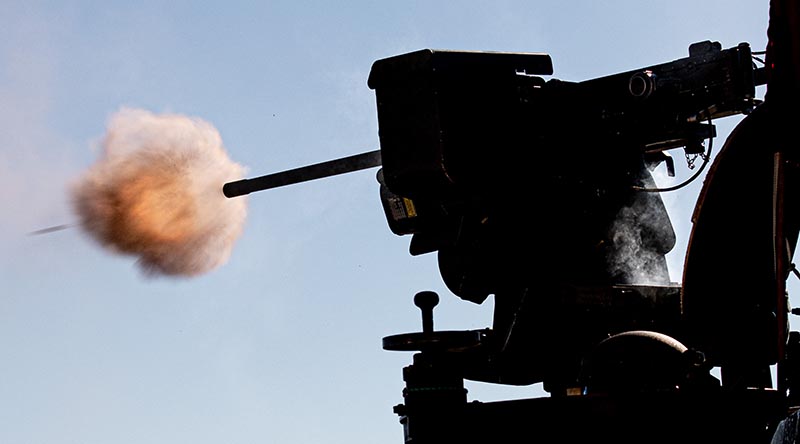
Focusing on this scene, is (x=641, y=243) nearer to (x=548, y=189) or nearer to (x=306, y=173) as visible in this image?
(x=548, y=189)

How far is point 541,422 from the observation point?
22.8 feet

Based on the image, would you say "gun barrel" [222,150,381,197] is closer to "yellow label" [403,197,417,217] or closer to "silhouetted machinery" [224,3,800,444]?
"yellow label" [403,197,417,217]

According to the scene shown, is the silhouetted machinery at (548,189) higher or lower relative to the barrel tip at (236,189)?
lower

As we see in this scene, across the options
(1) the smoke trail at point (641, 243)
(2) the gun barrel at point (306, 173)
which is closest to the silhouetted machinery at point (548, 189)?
(1) the smoke trail at point (641, 243)

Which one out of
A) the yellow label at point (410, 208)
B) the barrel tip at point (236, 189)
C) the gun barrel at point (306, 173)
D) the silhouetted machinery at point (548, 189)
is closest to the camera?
the silhouetted machinery at point (548, 189)

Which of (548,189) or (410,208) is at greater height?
(410,208)

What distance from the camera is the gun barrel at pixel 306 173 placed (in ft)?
35.2

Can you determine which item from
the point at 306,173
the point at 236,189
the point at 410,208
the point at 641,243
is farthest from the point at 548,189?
the point at 236,189

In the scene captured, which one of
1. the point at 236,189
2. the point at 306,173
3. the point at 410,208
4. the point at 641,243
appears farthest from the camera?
the point at 236,189

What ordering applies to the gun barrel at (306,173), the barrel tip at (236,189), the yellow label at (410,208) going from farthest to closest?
1. the barrel tip at (236,189)
2. the gun barrel at (306,173)
3. the yellow label at (410,208)

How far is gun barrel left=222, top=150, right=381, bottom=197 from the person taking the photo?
35.2ft

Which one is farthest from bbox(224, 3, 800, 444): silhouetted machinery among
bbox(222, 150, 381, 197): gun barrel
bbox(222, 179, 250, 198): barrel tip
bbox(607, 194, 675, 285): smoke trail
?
bbox(222, 179, 250, 198): barrel tip

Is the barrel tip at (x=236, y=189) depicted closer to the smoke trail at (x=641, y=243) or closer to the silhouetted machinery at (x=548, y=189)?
the silhouetted machinery at (x=548, y=189)

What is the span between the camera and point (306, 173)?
11109 mm
